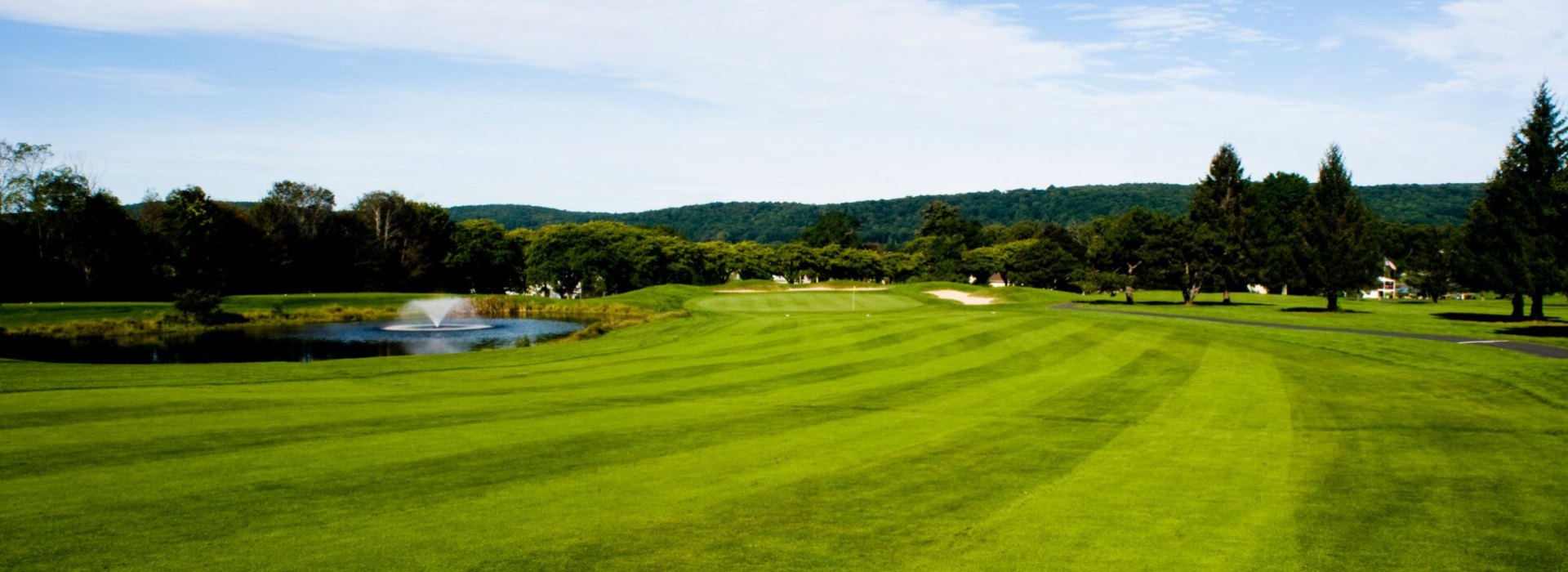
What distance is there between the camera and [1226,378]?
72.7 feet

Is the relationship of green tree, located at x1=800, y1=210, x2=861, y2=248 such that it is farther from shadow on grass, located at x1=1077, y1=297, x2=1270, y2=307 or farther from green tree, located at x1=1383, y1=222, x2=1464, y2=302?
green tree, located at x1=1383, y1=222, x2=1464, y2=302

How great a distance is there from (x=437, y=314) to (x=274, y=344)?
24.6m

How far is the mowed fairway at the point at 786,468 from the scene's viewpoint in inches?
321

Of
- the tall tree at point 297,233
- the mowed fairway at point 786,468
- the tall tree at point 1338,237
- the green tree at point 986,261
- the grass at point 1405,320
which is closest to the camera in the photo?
the mowed fairway at point 786,468

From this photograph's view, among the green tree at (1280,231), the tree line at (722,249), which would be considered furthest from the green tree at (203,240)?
the green tree at (1280,231)

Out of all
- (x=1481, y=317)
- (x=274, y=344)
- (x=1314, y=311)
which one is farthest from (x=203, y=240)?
(x=1481, y=317)

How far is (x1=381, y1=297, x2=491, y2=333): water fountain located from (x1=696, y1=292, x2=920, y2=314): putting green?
16.8 m

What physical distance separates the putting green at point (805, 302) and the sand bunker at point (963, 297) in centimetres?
402

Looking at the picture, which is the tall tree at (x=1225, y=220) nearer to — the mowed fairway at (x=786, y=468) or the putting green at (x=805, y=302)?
the putting green at (x=805, y=302)

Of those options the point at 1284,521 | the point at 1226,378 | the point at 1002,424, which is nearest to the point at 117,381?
the point at 1002,424

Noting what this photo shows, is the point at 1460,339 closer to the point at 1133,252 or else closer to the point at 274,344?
the point at 1133,252

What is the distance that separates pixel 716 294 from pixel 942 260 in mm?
69266

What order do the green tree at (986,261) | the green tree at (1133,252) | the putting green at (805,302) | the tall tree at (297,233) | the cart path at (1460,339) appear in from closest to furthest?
the cart path at (1460,339) → the putting green at (805,302) → the green tree at (1133,252) → the tall tree at (297,233) → the green tree at (986,261)

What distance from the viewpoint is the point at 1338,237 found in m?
56.1
